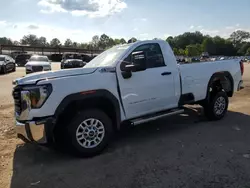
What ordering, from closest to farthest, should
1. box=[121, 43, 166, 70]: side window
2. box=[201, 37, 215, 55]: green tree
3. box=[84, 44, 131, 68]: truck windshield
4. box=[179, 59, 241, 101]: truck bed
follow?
box=[84, 44, 131, 68]: truck windshield, box=[121, 43, 166, 70]: side window, box=[179, 59, 241, 101]: truck bed, box=[201, 37, 215, 55]: green tree

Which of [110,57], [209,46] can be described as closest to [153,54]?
[110,57]

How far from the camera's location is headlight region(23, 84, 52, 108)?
173 inches

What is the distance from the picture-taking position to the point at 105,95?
16.3 ft

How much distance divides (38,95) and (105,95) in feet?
3.70

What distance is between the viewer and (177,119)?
7.44 metres

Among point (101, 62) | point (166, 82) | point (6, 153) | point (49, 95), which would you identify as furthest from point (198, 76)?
point (6, 153)

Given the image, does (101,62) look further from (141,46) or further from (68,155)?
(68,155)

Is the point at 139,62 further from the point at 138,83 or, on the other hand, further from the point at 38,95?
the point at 38,95

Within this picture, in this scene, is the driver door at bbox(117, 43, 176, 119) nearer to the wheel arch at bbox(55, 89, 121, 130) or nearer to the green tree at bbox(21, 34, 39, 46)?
the wheel arch at bbox(55, 89, 121, 130)

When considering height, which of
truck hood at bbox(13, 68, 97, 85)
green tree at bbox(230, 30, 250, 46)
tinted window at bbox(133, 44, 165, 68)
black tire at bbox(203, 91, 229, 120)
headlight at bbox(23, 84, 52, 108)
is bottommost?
black tire at bbox(203, 91, 229, 120)

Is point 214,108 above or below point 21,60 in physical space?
below

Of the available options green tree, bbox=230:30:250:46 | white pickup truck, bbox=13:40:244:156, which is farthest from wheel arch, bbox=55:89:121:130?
green tree, bbox=230:30:250:46

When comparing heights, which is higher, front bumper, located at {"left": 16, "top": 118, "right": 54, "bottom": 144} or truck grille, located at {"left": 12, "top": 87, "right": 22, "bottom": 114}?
truck grille, located at {"left": 12, "top": 87, "right": 22, "bottom": 114}

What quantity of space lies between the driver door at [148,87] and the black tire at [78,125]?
53 centimetres
